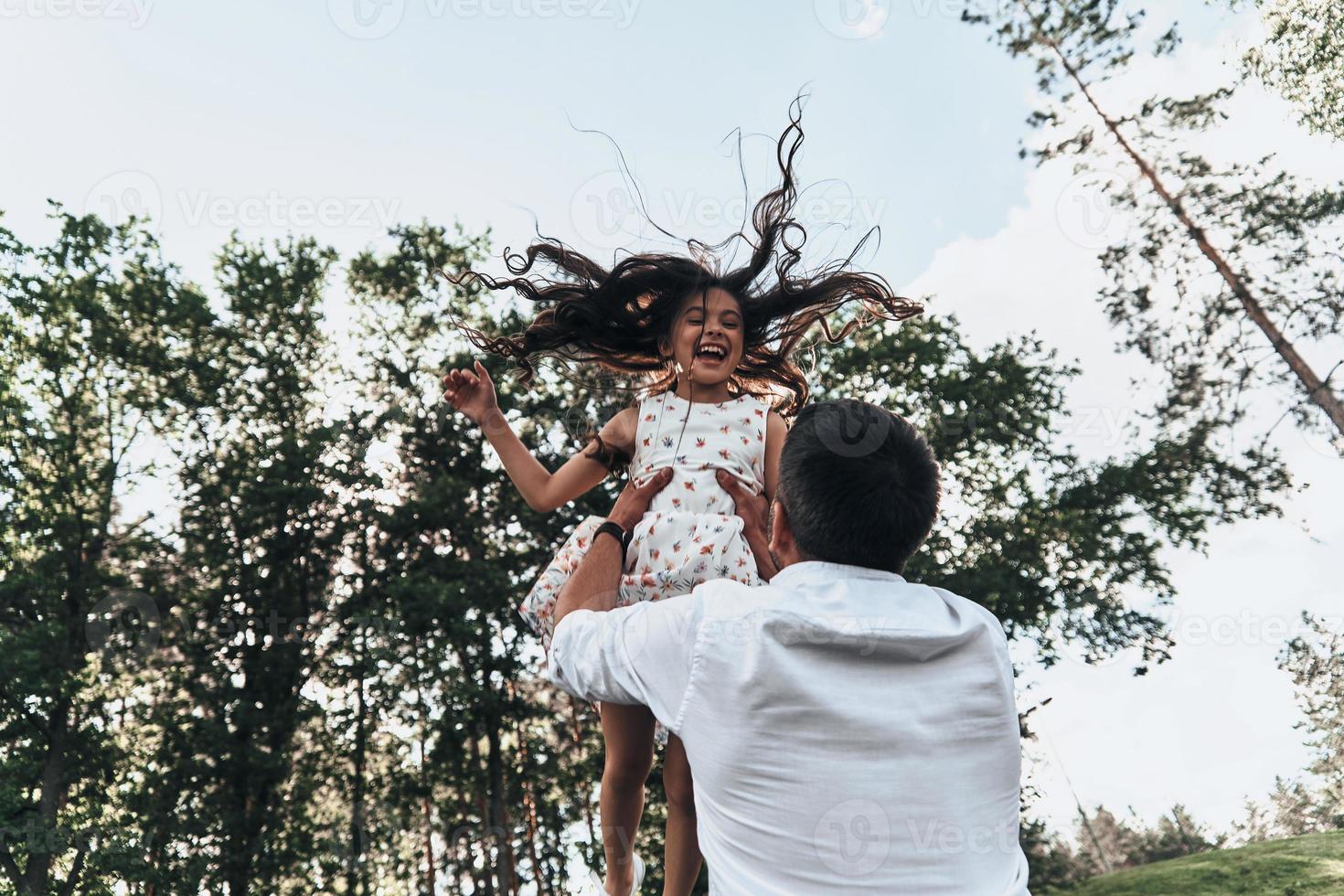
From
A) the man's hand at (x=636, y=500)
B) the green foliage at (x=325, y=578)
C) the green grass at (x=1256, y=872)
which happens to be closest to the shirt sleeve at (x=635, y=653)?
the man's hand at (x=636, y=500)

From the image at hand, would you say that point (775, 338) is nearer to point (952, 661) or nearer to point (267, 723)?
point (952, 661)

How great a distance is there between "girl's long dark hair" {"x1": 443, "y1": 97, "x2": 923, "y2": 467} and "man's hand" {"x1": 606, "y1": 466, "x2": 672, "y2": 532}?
0.61 meters

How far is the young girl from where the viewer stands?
132 inches

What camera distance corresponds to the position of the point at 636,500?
3.33 metres

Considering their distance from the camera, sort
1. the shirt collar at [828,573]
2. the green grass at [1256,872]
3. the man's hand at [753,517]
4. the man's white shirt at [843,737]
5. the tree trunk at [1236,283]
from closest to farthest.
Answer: the man's white shirt at [843,737]
the shirt collar at [828,573]
the man's hand at [753,517]
the green grass at [1256,872]
the tree trunk at [1236,283]

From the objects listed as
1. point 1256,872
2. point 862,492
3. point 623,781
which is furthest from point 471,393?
point 1256,872

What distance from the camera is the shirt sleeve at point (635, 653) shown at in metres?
1.95

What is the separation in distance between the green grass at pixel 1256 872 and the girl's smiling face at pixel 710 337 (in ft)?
22.8

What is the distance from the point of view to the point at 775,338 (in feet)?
13.7

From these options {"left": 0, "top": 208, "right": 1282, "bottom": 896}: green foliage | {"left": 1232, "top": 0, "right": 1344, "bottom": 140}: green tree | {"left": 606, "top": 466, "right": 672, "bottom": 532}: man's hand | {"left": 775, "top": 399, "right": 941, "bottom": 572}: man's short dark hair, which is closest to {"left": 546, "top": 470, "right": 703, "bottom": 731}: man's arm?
{"left": 775, "top": 399, "right": 941, "bottom": 572}: man's short dark hair

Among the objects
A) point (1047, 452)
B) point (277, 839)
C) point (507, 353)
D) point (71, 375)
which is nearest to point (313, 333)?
point (71, 375)

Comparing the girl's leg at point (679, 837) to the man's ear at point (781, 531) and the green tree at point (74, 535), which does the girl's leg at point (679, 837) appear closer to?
the man's ear at point (781, 531)

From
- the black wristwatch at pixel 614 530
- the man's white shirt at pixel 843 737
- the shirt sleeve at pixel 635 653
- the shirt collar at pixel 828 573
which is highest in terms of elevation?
the black wristwatch at pixel 614 530

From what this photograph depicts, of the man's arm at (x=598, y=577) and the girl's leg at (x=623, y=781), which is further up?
the man's arm at (x=598, y=577)
